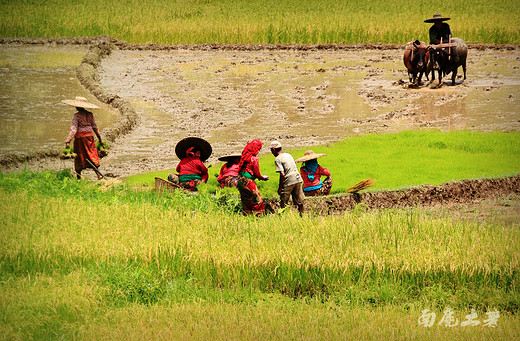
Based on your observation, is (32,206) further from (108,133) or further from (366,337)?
(108,133)

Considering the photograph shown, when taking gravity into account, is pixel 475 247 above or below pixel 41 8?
below

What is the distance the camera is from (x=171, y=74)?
18.3 meters

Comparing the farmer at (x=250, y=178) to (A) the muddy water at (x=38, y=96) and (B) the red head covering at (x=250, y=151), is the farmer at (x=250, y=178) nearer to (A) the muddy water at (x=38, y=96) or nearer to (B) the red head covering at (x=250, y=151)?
(B) the red head covering at (x=250, y=151)

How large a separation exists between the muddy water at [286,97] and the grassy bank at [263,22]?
4.48 feet

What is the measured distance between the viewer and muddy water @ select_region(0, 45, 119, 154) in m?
12.4

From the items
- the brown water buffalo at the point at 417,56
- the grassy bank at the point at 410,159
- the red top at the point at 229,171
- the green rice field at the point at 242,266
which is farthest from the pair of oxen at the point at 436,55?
the red top at the point at 229,171

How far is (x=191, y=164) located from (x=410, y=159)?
3.58 metres

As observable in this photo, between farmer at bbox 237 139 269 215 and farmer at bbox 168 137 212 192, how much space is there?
88 cm

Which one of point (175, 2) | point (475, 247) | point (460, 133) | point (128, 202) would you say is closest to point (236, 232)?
point (128, 202)

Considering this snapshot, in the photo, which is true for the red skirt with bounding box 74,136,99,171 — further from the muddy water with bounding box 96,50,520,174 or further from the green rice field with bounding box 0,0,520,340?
the muddy water with bounding box 96,50,520,174

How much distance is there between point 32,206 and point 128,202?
1.03 m

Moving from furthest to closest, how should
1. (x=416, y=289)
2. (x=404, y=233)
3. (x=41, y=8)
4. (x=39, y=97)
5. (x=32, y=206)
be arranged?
(x=41, y=8) < (x=39, y=97) < (x=32, y=206) < (x=404, y=233) < (x=416, y=289)

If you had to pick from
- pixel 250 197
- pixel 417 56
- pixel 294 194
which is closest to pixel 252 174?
pixel 250 197

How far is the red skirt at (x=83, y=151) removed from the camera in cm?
934
